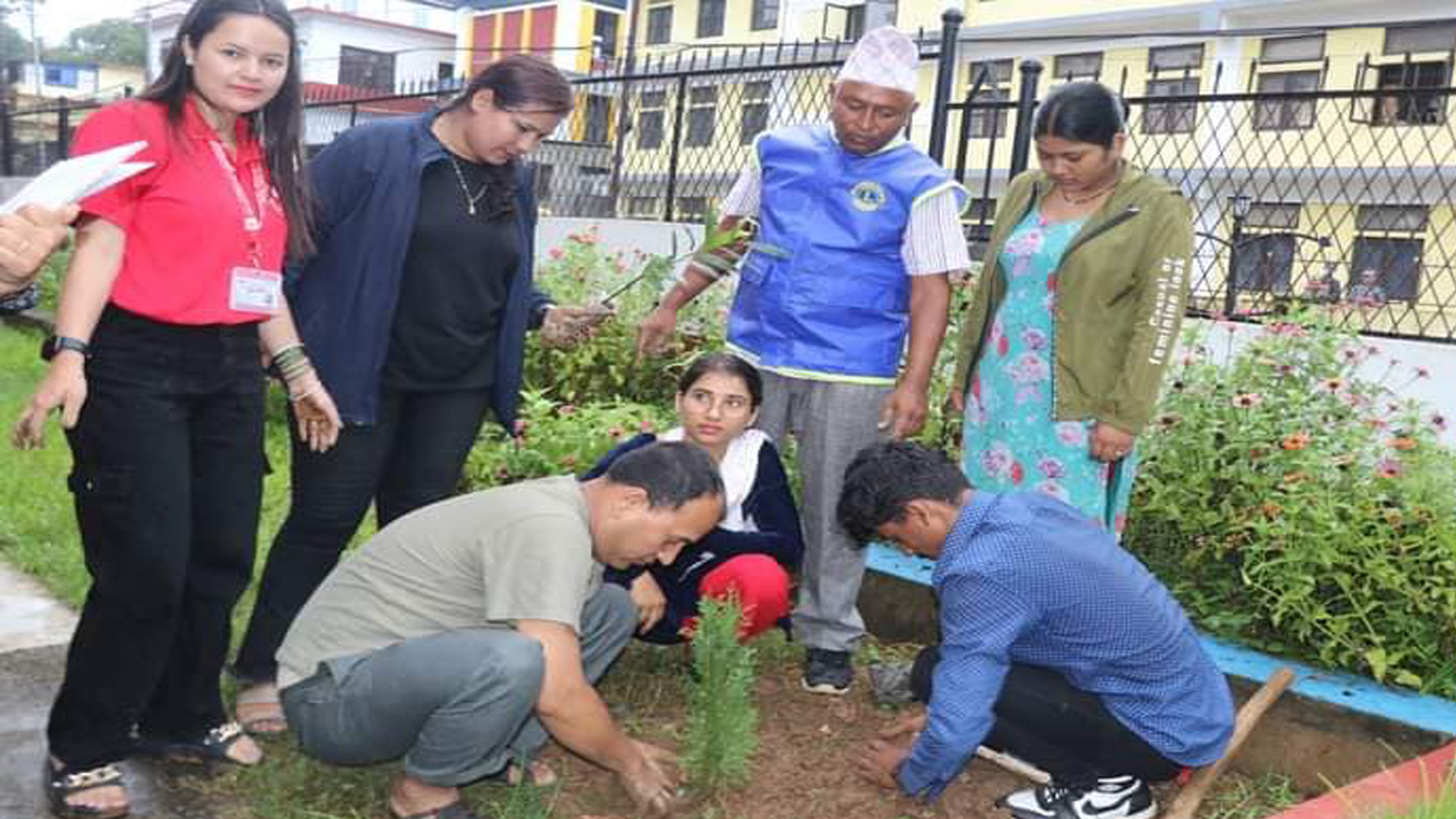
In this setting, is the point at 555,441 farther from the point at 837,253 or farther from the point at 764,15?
the point at 764,15

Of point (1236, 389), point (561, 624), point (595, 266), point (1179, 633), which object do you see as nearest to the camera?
point (561, 624)

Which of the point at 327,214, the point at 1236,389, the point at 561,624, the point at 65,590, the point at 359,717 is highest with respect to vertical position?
the point at 327,214

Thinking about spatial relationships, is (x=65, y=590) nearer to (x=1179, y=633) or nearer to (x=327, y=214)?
(x=327, y=214)

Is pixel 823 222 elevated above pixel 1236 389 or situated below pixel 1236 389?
above

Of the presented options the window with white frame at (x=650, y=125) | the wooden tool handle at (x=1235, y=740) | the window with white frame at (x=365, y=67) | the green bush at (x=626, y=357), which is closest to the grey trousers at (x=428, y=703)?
the wooden tool handle at (x=1235, y=740)

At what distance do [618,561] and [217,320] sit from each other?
35.1 inches

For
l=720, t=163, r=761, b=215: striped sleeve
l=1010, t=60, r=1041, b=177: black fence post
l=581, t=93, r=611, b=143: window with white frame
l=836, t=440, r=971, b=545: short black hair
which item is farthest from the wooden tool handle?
l=581, t=93, r=611, b=143: window with white frame

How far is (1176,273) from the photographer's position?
2883 mm

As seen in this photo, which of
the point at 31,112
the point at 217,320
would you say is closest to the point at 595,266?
the point at 217,320

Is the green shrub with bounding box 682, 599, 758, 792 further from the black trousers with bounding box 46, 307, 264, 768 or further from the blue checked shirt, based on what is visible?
the black trousers with bounding box 46, 307, 264, 768

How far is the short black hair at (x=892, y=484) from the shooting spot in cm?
263

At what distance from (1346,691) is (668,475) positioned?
1.82 meters

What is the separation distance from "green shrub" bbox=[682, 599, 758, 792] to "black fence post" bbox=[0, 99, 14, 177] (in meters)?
17.4

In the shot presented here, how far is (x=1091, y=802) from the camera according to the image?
282 cm
